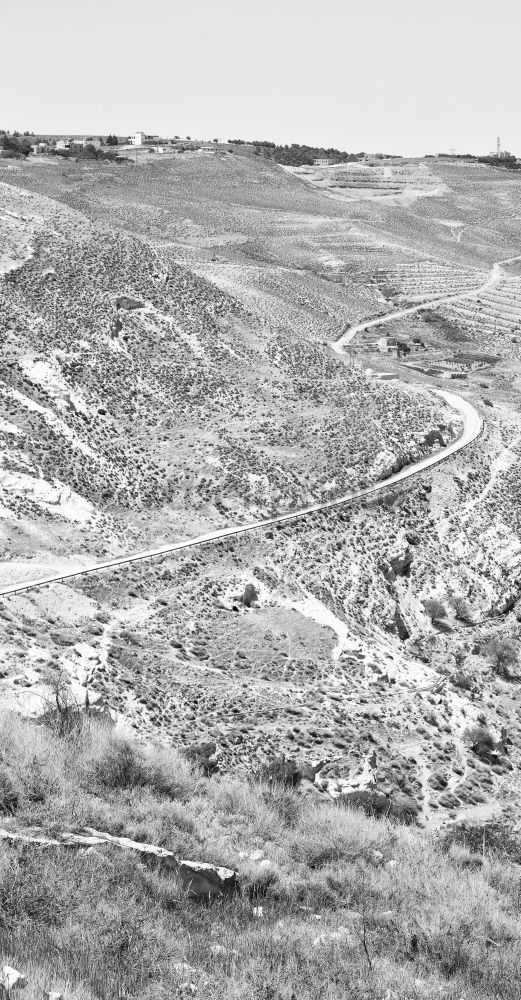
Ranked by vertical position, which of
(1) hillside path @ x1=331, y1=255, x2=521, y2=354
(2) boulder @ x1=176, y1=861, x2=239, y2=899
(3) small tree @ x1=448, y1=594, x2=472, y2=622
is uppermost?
(2) boulder @ x1=176, y1=861, x2=239, y2=899

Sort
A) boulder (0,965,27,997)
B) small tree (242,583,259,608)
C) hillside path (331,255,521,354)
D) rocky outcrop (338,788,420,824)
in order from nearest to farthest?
boulder (0,965,27,997) < rocky outcrop (338,788,420,824) < small tree (242,583,259,608) < hillside path (331,255,521,354)

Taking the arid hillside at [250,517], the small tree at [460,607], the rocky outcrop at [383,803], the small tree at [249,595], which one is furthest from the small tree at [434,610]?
the rocky outcrop at [383,803]

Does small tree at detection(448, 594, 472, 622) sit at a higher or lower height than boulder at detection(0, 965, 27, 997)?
lower

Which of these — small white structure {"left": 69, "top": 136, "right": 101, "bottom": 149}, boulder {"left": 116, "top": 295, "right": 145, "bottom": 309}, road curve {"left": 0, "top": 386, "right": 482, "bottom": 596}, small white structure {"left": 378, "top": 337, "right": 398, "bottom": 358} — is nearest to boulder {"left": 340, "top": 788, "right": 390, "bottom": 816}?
road curve {"left": 0, "top": 386, "right": 482, "bottom": 596}

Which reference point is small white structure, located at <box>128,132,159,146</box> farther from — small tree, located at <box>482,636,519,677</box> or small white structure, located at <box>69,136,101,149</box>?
small tree, located at <box>482,636,519,677</box>

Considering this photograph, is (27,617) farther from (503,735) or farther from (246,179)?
(246,179)

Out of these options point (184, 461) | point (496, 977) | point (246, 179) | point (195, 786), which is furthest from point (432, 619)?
point (246, 179)

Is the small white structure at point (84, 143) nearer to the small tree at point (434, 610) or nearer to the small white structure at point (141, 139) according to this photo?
the small white structure at point (141, 139)
